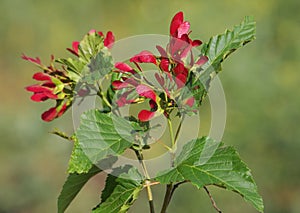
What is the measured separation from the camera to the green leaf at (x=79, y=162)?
1.78 ft

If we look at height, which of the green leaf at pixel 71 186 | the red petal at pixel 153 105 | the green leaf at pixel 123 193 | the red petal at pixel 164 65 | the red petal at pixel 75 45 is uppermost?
the red petal at pixel 75 45

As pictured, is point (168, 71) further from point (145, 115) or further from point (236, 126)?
point (236, 126)

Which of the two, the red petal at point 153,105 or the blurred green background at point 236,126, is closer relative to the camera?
the red petal at point 153,105

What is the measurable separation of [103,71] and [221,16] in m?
1.95

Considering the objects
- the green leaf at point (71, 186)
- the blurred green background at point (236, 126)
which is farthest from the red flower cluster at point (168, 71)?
the blurred green background at point (236, 126)

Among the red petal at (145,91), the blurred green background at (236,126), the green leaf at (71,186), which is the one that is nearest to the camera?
the red petal at (145,91)

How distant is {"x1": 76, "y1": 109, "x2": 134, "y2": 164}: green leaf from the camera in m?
0.56

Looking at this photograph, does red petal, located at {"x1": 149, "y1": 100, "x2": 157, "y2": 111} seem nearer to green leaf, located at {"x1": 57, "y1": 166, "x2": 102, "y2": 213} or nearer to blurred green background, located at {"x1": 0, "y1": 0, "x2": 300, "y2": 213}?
green leaf, located at {"x1": 57, "y1": 166, "x2": 102, "y2": 213}

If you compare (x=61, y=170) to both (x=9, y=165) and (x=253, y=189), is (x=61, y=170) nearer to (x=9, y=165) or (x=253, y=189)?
(x=9, y=165)

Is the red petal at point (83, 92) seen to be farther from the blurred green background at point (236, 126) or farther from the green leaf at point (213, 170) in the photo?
the blurred green background at point (236, 126)

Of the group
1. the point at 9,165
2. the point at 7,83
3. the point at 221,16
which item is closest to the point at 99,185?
the point at 9,165

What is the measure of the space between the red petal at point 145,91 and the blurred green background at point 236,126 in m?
1.49

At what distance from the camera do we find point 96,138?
568 millimetres

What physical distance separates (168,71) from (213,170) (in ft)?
0.34
